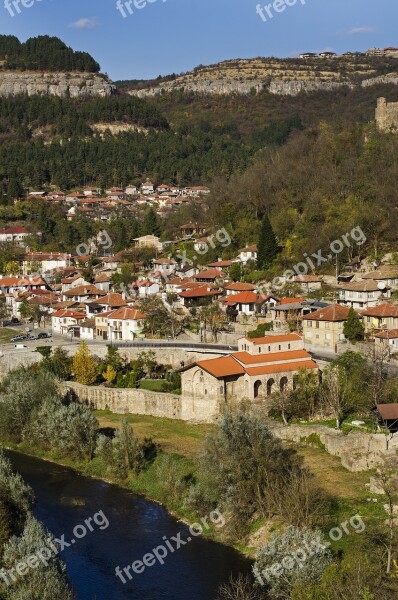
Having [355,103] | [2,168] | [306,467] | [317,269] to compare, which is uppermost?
[355,103]

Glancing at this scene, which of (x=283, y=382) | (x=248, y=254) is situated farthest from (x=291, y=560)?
(x=248, y=254)

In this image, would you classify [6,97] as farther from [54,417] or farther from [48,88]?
[54,417]

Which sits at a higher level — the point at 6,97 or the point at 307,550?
the point at 6,97

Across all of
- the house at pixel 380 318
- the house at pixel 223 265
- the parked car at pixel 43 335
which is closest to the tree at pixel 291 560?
the house at pixel 380 318

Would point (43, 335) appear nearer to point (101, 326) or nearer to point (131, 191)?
point (101, 326)

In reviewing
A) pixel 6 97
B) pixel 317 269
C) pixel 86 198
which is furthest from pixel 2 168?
pixel 317 269

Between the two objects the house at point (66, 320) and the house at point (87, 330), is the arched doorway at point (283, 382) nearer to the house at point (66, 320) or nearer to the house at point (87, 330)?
the house at point (87, 330)
